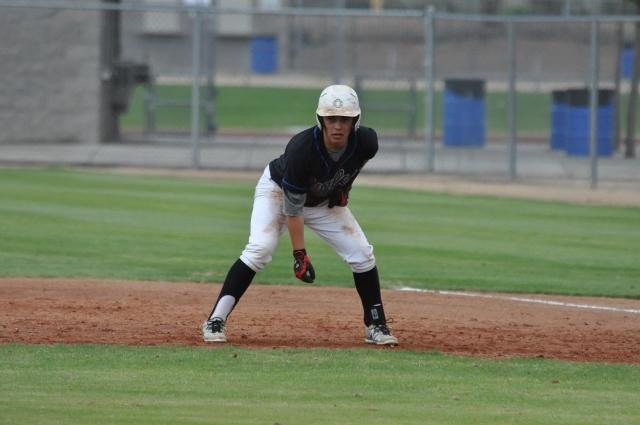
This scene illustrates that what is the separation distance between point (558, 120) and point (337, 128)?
18.4m

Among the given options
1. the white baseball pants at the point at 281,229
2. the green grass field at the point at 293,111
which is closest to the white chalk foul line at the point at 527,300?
the white baseball pants at the point at 281,229

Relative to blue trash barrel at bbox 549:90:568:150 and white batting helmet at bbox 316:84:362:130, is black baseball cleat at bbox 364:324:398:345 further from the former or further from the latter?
blue trash barrel at bbox 549:90:568:150

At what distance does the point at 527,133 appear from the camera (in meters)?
33.2

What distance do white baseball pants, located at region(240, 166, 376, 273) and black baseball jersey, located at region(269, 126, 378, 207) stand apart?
7.8 inches

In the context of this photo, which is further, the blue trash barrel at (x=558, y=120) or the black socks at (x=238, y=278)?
the blue trash barrel at (x=558, y=120)

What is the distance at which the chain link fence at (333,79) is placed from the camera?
2247 centimetres

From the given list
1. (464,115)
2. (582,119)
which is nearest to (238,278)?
(582,119)

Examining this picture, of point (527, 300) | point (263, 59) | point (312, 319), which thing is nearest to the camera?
point (312, 319)

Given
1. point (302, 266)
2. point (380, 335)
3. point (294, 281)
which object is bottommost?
point (294, 281)

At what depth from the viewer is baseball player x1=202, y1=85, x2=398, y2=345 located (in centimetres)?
791

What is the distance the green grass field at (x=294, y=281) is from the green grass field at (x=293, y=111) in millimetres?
12837

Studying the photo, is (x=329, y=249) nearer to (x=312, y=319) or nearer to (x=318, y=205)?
(x=312, y=319)

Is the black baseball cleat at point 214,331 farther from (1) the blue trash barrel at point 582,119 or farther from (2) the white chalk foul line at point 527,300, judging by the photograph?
(1) the blue trash barrel at point 582,119

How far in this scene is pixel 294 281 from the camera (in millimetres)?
12094
